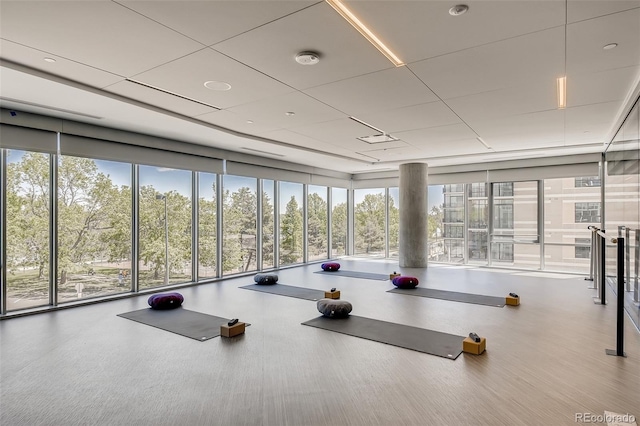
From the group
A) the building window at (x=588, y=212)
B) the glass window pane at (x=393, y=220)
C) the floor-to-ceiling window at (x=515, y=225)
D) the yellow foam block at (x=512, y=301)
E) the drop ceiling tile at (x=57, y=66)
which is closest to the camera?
the drop ceiling tile at (x=57, y=66)

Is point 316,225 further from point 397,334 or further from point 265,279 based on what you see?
point 397,334

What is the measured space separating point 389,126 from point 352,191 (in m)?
6.97

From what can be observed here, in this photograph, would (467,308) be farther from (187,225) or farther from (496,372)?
(187,225)

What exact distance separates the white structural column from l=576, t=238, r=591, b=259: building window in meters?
3.72

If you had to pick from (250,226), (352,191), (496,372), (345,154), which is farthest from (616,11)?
(352,191)

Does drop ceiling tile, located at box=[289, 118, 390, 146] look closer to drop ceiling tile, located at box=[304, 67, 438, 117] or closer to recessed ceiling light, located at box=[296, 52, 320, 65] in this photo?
drop ceiling tile, located at box=[304, 67, 438, 117]

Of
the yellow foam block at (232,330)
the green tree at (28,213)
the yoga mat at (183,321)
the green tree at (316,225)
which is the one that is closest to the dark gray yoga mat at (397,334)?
the yellow foam block at (232,330)

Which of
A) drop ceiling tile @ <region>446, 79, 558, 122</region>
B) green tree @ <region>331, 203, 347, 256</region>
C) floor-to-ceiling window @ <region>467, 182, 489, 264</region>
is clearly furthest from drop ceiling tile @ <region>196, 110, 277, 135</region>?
floor-to-ceiling window @ <region>467, 182, 489, 264</region>

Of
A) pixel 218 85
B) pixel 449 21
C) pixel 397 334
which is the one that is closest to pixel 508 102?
pixel 449 21

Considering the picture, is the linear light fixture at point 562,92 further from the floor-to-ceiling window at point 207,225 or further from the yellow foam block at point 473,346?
the floor-to-ceiling window at point 207,225

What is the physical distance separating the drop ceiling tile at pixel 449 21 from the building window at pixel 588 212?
7.96 metres

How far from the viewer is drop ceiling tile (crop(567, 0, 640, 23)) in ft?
7.94

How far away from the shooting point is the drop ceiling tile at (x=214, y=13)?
95.7 inches

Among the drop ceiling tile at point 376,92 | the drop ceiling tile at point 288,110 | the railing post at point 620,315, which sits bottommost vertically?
the railing post at point 620,315
